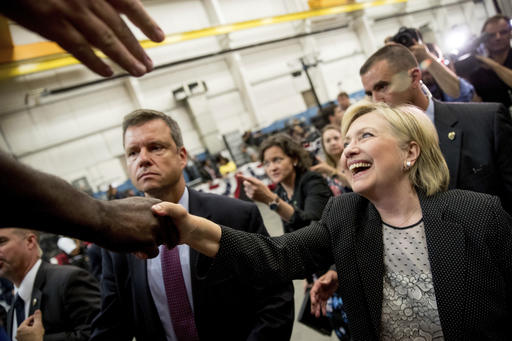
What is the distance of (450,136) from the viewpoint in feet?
5.48

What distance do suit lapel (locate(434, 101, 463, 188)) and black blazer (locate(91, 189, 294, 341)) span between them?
1.13 metres

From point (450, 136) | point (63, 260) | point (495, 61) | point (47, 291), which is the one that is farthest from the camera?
point (63, 260)

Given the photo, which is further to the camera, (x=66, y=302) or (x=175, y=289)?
(x=66, y=302)

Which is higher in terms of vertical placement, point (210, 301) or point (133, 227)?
point (133, 227)

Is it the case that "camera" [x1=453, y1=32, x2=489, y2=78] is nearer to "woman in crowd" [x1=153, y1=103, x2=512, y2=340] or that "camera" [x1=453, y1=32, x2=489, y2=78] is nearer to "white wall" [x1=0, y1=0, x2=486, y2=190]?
"woman in crowd" [x1=153, y1=103, x2=512, y2=340]

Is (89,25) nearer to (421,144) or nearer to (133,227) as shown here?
(133,227)

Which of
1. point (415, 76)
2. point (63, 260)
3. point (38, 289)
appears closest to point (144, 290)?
point (38, 289)

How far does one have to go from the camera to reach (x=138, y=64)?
0.67 m

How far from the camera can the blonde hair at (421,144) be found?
1.30 m

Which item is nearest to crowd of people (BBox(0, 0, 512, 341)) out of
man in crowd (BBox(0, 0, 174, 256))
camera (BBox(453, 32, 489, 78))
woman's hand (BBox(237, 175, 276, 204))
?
man in crowd (BBox(0, 0, 174, 256))

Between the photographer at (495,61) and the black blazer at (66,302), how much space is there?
13.4 feet

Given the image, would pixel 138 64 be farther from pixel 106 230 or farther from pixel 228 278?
pixel 228 278

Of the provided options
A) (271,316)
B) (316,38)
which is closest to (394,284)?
(271,316)

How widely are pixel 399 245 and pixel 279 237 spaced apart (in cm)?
51
